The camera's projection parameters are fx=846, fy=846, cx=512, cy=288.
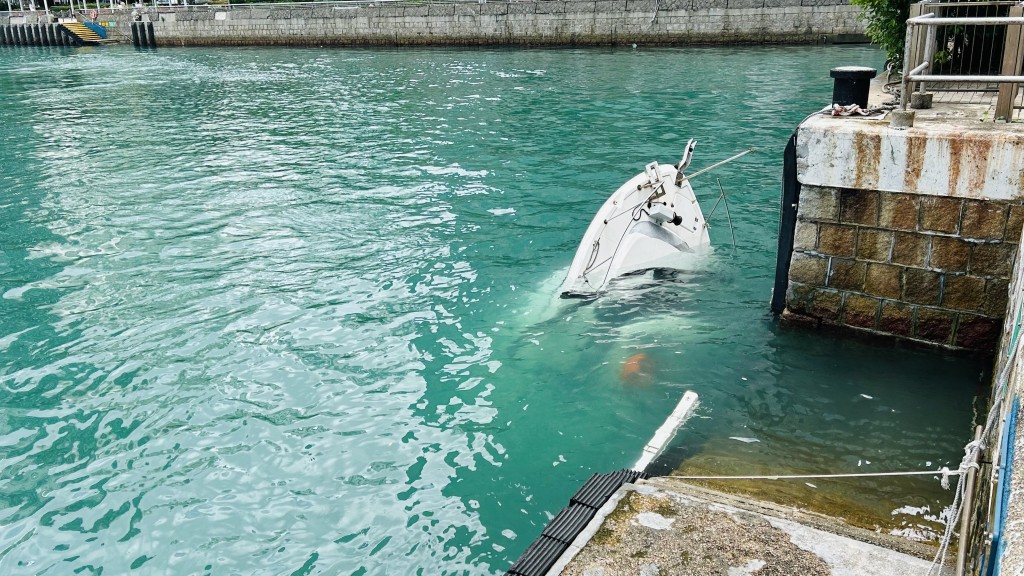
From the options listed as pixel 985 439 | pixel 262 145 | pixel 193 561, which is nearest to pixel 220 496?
pixel 193 561

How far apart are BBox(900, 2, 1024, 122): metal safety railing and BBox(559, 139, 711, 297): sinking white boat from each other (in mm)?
2823

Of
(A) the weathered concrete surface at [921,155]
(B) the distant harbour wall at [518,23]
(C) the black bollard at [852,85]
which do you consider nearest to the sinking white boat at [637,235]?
(C) the black bollard at [852,85]

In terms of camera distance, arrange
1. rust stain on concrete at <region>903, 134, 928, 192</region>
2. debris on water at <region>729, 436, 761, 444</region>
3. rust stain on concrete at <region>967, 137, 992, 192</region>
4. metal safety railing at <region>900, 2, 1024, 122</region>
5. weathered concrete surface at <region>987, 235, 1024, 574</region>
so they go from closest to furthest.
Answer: weathered concrete surface at <region>987, 235, 1024, 574</region> → debris on water at <region>729, 436, 761, 444</region> → rust stain on concrete at <region>967, 137, 992, 192</region> → metal safety railing at <region>900, 2, 1024, 122</region> → rust stain on concrete at <region>903, 134, 928, 192</region>

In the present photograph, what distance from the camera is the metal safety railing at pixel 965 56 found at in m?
7.03

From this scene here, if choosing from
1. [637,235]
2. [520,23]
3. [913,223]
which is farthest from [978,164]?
[520,23]

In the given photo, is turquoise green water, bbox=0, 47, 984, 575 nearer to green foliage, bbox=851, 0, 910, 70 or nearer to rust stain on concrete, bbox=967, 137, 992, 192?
rust stain on concrete, bbox=967, 137, 992, 192

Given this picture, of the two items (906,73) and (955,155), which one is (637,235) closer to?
(906,73)

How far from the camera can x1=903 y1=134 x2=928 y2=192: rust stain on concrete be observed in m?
7.13

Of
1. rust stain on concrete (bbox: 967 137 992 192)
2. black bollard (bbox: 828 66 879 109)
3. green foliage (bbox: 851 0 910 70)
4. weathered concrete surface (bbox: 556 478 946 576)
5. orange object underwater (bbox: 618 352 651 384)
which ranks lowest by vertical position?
orange object underwater (bbox: 618 352 651 384)

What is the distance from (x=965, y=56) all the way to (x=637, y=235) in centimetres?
488

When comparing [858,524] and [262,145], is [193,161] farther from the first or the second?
[858,524]

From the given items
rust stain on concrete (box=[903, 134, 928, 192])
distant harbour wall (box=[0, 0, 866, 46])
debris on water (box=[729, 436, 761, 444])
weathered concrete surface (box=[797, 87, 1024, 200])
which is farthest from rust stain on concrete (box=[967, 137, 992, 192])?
distant harbour wall (box=[0, 0, 866, 46])

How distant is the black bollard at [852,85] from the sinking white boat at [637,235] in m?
2.22

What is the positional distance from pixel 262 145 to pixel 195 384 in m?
12.9
